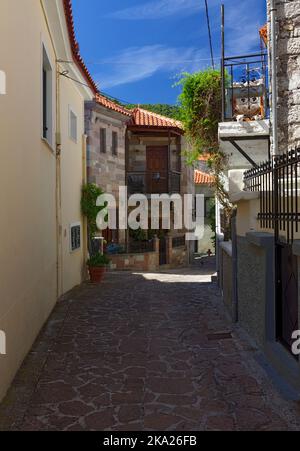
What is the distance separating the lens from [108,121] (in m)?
18.4

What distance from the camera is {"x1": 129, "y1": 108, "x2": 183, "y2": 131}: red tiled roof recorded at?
20453 millimetres

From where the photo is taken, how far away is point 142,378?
5012mm

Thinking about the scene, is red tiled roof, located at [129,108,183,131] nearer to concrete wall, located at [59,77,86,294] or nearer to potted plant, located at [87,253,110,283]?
concrete wall, located at [59,77,86,294]

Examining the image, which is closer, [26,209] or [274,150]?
[26,209]

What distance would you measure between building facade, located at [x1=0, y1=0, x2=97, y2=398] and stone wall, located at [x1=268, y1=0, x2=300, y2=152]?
4.08 meters

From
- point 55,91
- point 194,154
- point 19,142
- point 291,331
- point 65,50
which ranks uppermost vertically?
point 65,50

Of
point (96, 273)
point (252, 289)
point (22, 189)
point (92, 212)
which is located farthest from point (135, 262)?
point (22, 189)

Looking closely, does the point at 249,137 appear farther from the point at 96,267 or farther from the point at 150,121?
the point at 150,121

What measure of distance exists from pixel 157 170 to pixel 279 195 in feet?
53.7

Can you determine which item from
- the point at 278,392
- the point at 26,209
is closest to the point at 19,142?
the point at 26,209

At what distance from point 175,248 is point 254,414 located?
17.5 metres

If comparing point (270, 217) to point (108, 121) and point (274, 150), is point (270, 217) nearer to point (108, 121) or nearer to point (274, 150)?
point (274, 150)

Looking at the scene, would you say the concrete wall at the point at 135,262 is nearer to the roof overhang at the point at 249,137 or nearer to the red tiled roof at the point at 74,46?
the red tiled roof at the point at 74,46

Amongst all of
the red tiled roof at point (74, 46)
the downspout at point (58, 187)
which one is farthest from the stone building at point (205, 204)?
the downspout at point (58, 187)
